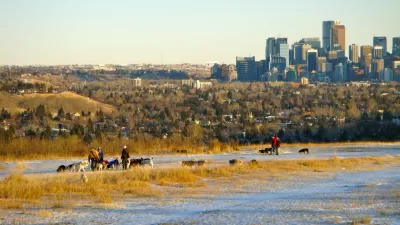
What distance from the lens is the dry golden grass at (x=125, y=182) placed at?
24125mm

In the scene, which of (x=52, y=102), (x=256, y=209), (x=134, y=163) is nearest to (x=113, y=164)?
(x=134, y=163)

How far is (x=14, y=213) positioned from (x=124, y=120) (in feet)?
291

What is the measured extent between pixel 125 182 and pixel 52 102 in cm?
9669

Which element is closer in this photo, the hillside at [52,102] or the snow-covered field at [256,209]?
the snow-covered field at [256,209]

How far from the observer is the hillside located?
387 ft

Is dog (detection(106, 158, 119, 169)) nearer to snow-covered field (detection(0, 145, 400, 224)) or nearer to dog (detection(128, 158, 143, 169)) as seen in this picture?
dog (detection(128, 158, 143, 169))

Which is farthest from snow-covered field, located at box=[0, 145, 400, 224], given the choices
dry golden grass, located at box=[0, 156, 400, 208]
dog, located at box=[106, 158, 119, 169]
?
dog, located at box=[106, 158, 119, 169]

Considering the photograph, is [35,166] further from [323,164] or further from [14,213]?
[14,213]

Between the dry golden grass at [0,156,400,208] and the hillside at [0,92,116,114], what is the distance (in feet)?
272

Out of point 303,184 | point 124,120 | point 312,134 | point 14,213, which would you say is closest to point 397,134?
point 312,134

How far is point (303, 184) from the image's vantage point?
29.4 meters

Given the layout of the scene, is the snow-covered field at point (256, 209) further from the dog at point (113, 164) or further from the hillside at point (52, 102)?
the hillside at point (52, 102)

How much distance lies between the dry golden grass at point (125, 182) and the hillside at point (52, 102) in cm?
8299

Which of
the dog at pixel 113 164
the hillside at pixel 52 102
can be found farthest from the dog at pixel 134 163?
the hillside at pixel 52 102
